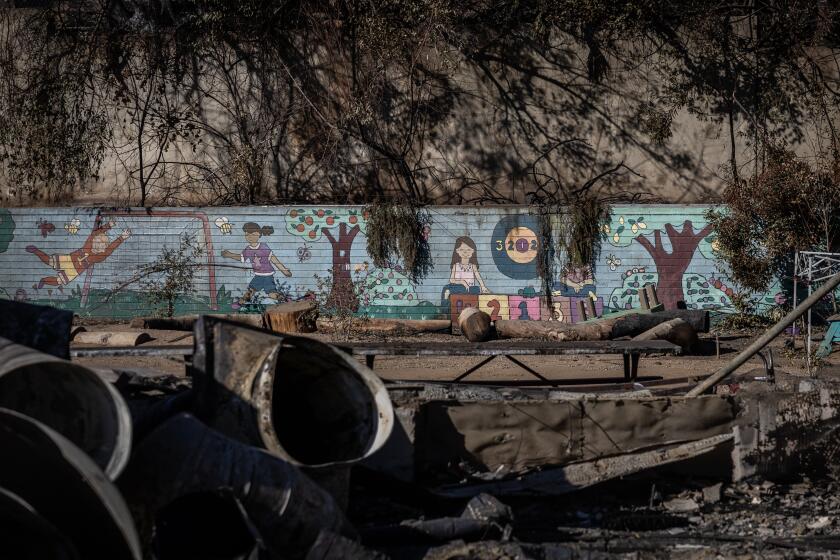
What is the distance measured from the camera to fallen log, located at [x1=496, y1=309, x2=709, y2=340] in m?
14.2

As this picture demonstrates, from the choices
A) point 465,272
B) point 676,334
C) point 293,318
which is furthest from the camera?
point 465,272

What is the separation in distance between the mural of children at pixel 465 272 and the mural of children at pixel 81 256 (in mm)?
6298

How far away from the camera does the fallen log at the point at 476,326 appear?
49.2 feet

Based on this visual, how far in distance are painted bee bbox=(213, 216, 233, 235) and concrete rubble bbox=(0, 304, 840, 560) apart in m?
10.4

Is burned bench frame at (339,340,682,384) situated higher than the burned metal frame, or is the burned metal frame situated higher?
the burned metal frame

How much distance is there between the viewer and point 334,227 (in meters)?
16.7

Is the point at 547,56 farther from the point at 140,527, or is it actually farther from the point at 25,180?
the point at 140,527

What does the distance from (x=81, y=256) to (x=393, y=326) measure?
21.1 feet

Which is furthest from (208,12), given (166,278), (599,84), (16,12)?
(599,84)

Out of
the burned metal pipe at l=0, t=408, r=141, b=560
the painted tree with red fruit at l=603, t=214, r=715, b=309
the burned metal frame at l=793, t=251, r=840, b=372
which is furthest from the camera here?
the painted tree with red fruit at l=603, t=214, r=715, b=309

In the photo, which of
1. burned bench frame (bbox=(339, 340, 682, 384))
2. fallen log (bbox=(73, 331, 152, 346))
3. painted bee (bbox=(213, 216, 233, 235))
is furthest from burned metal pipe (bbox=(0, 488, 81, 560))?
painted bee (bbox=(213, 216, 233, 235))

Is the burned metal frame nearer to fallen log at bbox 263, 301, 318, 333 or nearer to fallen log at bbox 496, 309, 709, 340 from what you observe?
fallen log at bbox 496, 309, 709, 340

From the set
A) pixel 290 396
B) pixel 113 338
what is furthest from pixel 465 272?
pixel 290 396

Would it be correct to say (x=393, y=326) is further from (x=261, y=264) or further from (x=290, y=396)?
(x=290, y=396)
